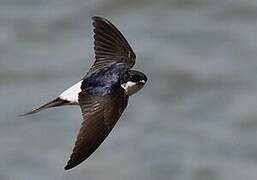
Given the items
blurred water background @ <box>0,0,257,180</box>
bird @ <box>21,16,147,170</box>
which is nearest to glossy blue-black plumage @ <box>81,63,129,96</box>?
bird @ <box>21,16,147,170</box>

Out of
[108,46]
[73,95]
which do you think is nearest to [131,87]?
[73,95]

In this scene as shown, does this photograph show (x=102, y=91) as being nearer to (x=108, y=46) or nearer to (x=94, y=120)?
(x=94, y=120)

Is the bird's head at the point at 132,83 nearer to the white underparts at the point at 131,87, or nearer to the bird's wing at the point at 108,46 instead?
the white underparts at the point at 131,87

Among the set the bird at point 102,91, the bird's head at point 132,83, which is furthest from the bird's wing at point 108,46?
the bird's head at point 132,83

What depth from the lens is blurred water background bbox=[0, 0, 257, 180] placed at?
477 cm

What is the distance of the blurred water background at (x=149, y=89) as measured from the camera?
4773 millimetres

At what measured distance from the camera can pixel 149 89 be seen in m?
5.23

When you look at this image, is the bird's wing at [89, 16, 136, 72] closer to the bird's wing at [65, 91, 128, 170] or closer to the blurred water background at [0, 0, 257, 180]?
the bird's wing at [65, 91, 128, 170]

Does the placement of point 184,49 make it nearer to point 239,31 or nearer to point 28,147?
point 239,31

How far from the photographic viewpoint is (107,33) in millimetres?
2777

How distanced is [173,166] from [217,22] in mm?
1321

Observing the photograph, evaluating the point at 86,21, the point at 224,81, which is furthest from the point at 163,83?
the point at 86,21

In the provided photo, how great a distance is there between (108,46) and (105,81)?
22cm

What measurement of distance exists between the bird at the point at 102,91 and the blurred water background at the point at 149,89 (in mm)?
1876
